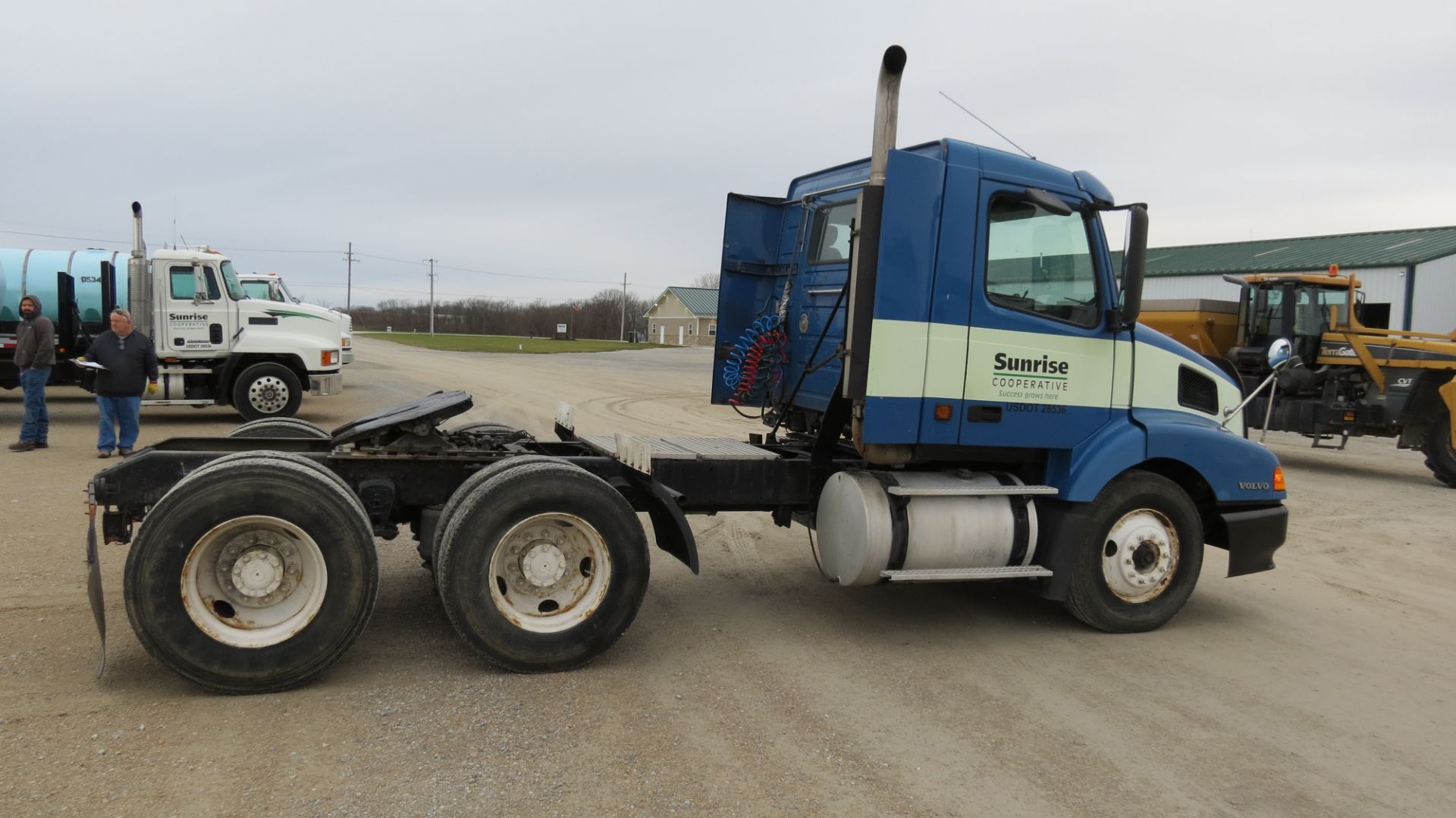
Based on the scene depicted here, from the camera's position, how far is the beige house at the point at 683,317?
79.1 meters

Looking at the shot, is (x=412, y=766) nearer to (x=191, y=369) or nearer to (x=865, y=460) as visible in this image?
(x=865, y=460)

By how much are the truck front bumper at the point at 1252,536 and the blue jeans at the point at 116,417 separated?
11387mm

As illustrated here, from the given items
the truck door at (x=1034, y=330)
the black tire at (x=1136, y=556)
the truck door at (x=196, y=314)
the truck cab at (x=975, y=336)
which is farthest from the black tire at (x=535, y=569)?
the truck door at (x=196, y=314)

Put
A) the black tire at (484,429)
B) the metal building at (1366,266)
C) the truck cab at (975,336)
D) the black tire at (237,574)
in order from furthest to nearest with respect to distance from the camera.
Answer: the metal building at (1366,266) < the black tire at (484,429) < the truck cab at (975,336) < the black tire at (237,574)

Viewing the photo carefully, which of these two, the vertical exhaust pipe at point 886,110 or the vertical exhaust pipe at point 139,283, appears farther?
the vertical exhaust pipe at point 139,283

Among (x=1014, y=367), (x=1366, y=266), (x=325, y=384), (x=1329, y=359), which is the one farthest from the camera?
(x=1366, y=266)

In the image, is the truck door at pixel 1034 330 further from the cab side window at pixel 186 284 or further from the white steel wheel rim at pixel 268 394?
the cab side window at pixel 186 284

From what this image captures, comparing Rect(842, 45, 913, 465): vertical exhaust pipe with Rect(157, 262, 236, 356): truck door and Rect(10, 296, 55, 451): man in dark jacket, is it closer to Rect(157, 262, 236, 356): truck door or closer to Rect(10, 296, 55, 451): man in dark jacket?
Rect(10, 296, 55, 451): man in dark jacket

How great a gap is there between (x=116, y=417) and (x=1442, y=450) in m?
17.3

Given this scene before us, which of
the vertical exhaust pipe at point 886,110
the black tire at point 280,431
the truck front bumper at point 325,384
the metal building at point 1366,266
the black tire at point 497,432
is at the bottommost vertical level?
the truck front bumper at point 325,384

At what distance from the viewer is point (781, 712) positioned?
177 inches

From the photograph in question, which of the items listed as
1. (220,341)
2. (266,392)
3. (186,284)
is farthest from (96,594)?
(186,284)

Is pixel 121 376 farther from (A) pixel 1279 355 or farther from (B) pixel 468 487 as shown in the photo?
(A) pixel 1279 355

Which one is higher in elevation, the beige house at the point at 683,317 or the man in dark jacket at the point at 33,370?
the beige house at the point at 683,317
